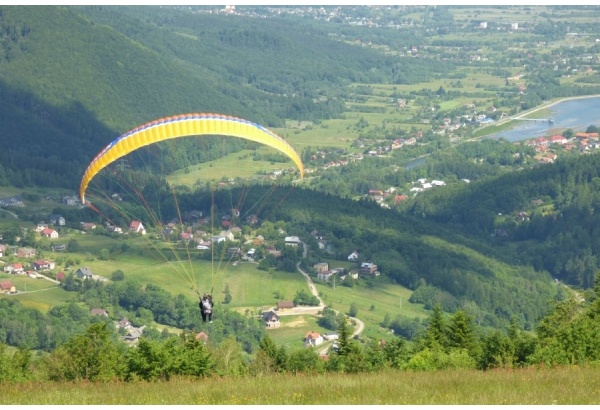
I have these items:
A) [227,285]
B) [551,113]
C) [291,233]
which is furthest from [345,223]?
[551,113]

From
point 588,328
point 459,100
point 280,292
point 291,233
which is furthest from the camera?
point 459,100

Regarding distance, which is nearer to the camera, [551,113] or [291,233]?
[291,233]

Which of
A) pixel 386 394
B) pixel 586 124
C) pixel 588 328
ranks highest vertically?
pixel 386 394

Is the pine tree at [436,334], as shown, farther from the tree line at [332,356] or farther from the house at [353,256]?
the house at [353,256]

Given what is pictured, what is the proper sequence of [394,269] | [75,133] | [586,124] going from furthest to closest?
1. [586,124]
2. [75,133]
3. [394,269]

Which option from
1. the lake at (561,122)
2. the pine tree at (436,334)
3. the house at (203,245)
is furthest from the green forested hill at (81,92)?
the pine tree at (436,334)

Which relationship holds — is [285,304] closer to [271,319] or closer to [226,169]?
[271,319]

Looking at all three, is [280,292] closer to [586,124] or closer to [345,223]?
[345,223]
